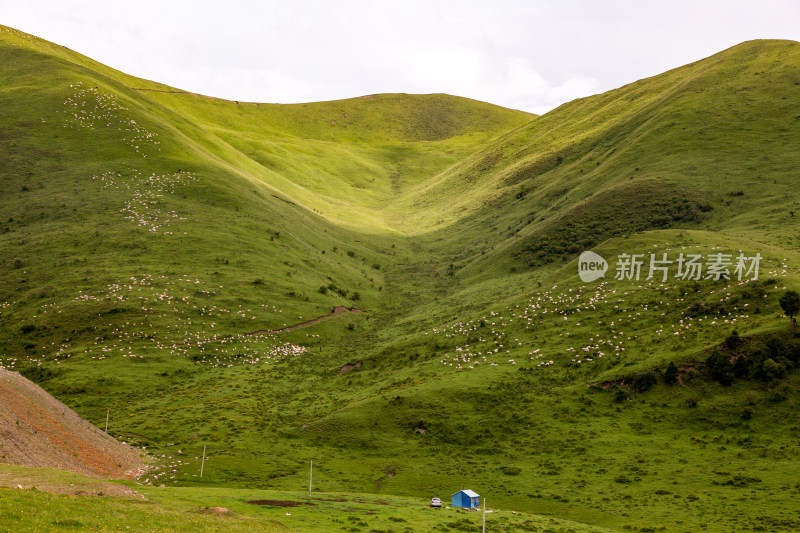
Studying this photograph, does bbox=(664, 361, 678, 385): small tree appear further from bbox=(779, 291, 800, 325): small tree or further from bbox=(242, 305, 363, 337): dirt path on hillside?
bbox=(242, 305, 363, 337): dirt path on hillside

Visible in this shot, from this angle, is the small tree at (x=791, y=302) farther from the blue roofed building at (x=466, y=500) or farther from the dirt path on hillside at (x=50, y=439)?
the dirt path on hillside at (x=50, y=439)

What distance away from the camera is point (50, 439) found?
38.8 metres

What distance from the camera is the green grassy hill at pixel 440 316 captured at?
139 ft

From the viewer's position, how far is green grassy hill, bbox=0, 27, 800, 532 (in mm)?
42469

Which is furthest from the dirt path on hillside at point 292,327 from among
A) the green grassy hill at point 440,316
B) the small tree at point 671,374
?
the small tree at point 671,374

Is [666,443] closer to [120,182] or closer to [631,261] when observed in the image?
[631,261]

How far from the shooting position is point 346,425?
171 feet

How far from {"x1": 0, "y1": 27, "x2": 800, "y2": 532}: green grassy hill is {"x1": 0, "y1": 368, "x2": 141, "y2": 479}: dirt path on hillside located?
3.75 metres

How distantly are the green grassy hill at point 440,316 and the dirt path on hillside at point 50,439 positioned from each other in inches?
148

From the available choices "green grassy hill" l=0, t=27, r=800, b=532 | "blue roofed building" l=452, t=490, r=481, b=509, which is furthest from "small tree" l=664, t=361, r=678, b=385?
"blue roofed building" l=452, t=490, r=481, b=509

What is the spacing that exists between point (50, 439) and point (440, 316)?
5384cm

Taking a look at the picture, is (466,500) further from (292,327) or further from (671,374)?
(292,327)

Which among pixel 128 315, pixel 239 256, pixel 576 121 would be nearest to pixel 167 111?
pixel 239 256

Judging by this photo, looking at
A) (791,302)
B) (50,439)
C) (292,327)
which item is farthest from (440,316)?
(50,439)
